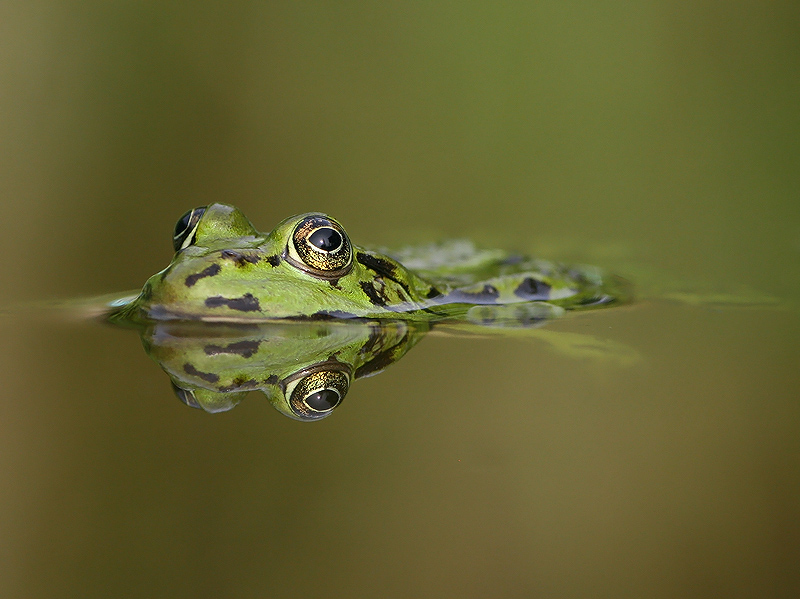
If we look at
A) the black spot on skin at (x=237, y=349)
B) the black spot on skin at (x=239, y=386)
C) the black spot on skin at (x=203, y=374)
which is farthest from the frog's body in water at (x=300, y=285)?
the black spot on skin at (x=239, y=386)

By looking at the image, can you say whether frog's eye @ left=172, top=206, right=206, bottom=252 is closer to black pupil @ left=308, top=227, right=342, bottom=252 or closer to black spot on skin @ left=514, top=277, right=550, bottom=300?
black pupil @ left=308, top=227, right=342, bottom=252

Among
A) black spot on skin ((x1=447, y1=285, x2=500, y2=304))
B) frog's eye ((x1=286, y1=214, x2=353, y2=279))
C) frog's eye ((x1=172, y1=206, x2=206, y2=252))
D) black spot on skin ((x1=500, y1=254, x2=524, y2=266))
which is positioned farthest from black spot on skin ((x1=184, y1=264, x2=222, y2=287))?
black spot on skin ((x1=500, y1=254, x2=524, y2=266))

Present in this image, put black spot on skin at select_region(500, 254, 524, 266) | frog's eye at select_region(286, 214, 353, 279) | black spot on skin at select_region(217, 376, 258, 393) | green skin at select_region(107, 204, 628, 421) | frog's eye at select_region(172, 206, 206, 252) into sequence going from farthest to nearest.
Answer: black spot on skin at select_region(500, 254, 524, 266) → frog's eye at select_region(172, 206, 206, 252) → frog's eye at select_region(286, 214, 353, 279) → green skin at select_region(107, 204, 628, 421) → black spot on skin at select_region(217, 376, 258, 393)

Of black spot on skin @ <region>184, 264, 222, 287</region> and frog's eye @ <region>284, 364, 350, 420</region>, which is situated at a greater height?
black spot on skin @ <region>184, 264, 222, 287</region>

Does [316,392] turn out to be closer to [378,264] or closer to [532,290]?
[378,264]

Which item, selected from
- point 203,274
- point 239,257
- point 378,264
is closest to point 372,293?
point 378,264

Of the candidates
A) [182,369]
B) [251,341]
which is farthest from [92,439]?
[251,341]
